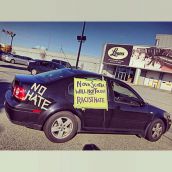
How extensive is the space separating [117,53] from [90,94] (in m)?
28.9

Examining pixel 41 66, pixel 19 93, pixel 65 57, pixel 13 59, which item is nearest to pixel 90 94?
pixel 19 93

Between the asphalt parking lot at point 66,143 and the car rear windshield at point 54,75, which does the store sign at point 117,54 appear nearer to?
the asphalt parking lot at point 66,143

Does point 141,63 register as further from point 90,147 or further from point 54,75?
point 90,147

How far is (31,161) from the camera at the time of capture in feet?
11.7

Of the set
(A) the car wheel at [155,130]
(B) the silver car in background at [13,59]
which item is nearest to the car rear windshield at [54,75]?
(A) the car wheel at [155,130]

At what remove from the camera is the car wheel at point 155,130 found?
5324mm

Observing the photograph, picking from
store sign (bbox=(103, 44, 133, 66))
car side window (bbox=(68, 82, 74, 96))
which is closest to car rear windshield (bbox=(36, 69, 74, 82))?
car side window (bbox=(68, 82, 74, 96))

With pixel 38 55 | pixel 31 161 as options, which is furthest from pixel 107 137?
pixel 38 55

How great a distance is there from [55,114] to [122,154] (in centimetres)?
147

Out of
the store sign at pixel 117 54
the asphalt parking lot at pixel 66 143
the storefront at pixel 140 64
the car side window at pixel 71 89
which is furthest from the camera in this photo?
the store sign at pixel 117 54

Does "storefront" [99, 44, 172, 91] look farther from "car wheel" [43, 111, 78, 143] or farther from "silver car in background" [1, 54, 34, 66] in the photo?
"car wheel" [43, 111, 78, 143]

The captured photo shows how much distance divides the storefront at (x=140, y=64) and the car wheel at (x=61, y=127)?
26.9 m

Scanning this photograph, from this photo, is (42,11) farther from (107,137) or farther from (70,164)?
(70,164)

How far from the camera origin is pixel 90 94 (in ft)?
15.4
